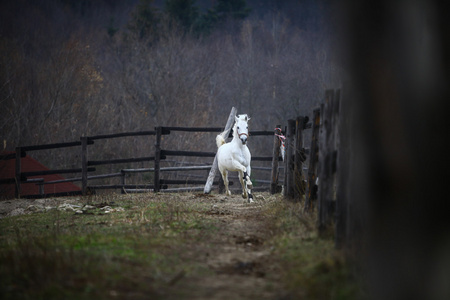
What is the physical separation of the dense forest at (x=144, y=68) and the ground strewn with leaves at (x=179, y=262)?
1832 cm

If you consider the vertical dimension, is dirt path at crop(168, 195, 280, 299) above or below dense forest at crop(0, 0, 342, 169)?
below

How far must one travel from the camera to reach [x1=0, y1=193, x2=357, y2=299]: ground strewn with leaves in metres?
3.48

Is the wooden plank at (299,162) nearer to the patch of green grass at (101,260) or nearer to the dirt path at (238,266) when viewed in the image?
the dirt path at (238,266)

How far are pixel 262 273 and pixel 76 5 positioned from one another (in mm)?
48531

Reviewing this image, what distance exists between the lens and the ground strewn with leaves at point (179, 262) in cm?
348

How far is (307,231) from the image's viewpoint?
5.55 metres

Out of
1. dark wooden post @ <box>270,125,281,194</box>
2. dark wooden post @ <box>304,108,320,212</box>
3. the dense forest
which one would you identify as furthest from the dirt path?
the dense forest

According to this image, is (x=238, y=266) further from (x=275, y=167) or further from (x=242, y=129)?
(x=275, y=167)

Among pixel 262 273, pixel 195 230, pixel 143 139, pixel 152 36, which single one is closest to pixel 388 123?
pixel 262 273

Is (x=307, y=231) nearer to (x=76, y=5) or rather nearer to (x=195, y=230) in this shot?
(x=195, y=230)

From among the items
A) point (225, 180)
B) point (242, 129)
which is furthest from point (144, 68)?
point (242, 129)

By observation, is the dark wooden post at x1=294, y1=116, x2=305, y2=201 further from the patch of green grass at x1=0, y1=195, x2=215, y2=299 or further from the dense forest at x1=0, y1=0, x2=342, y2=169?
the dense forest at x1=0, y1=0, x2=342, y2=169

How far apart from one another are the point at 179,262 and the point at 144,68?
102 feet

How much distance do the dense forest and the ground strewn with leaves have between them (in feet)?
60.1
